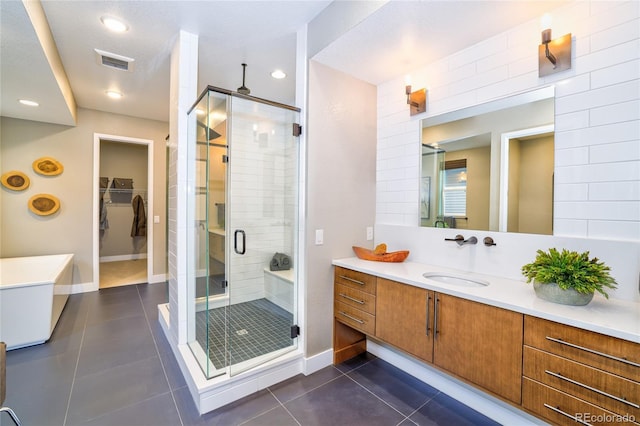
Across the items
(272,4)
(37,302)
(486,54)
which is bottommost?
(37,302)

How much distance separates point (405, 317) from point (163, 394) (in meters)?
1.78

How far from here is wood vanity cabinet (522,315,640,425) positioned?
1.08m

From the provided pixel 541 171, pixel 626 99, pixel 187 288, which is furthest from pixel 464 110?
pixel 187 288

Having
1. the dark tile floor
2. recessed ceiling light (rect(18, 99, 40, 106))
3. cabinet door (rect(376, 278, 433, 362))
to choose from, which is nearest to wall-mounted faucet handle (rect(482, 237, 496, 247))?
cabinet door (rect(376, 278, 433, 362))

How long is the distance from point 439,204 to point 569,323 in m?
1.24

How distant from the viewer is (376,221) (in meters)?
2.73

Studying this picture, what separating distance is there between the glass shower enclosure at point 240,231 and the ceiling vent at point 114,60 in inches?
49.1

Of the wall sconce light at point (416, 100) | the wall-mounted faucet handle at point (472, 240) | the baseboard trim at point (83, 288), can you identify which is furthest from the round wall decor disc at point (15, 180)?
the wall-mounted faucet handle at point (472, 240)

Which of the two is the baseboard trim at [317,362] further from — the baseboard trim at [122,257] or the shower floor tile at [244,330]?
the baseboard trim at [122,257]

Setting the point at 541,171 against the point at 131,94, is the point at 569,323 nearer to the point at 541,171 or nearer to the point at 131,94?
the point at 541,171

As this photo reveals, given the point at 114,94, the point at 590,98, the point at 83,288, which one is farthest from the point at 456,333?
the point at 83,288

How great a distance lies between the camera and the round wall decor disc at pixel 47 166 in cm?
395

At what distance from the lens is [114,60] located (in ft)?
9.33

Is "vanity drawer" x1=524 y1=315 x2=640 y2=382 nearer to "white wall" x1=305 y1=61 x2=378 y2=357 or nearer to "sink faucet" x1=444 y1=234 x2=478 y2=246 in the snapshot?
"sink faucet" x1=444 y1=234 x2=478 y2=246
